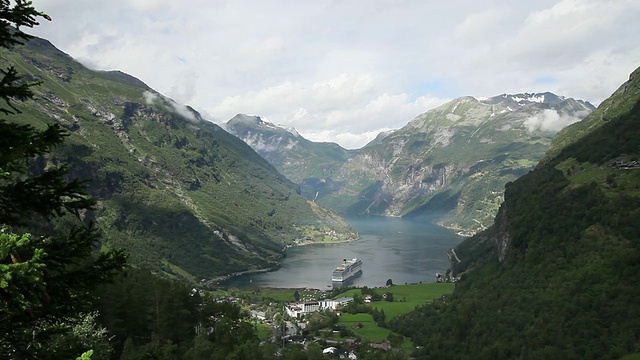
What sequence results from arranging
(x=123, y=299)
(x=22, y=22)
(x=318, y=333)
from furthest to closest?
(x=318, y=333) → (x=123, y=299) → (x=22, y=22)

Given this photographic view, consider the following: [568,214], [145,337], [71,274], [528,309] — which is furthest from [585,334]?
[71,274]

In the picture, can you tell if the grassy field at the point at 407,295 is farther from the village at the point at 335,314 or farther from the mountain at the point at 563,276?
the mountain at the point at 563,276

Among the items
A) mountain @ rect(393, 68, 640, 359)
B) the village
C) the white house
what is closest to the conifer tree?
the village

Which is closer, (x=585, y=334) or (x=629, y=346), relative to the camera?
(x=629, y=346)

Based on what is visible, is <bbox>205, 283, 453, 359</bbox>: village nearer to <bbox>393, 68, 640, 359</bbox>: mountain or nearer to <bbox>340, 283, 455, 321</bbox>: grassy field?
<bbox>340, 283, 455, 321</bbox>: grassy field

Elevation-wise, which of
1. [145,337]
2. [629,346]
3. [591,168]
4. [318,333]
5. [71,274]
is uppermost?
[591,168]

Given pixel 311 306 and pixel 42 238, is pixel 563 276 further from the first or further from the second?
pixel 42 238

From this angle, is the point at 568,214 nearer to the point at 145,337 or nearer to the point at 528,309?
the point at 528,309

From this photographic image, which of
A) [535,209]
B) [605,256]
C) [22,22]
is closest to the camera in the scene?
[22,22]

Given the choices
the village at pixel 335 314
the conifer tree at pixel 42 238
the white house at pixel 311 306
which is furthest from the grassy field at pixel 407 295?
the conifer tree at pixel 42 238
